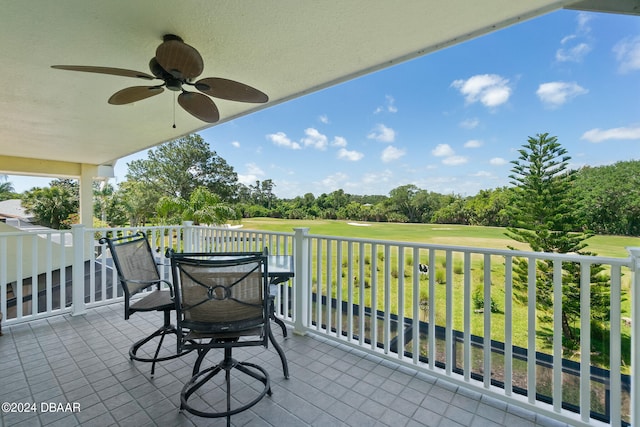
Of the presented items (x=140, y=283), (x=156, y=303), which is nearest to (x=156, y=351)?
(x=156, y=303)

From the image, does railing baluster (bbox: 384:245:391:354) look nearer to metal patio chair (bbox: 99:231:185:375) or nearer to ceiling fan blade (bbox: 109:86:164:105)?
metal patio chair (bbox: 99:231:185:375)

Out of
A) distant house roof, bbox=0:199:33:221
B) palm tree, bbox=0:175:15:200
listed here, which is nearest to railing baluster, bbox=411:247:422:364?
distant house roof, bbox=0:199:33:221

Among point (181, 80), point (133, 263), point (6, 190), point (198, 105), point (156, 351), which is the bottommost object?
point (156, 351)

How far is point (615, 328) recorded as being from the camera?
5.13 feet

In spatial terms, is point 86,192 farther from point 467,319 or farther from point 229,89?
point 467,319

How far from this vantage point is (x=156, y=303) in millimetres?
2203

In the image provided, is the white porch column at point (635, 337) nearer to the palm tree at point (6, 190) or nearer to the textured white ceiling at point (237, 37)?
the textured white ceiling at point (237, 37)

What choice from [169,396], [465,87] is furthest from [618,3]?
[465,87]

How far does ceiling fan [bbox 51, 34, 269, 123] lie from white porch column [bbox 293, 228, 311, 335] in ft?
4.48

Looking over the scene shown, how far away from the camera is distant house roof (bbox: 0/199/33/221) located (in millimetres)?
18077

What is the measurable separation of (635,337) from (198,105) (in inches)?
134

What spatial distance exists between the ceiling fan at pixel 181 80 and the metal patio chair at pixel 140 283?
1.27 meters

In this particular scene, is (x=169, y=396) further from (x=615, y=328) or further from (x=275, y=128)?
(x=275, y=128)

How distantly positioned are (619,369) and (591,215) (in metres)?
4.22
